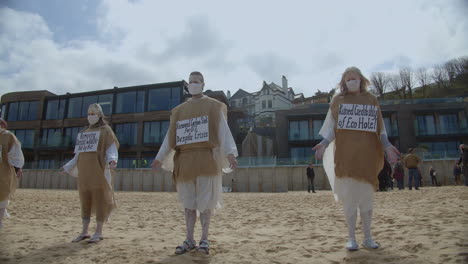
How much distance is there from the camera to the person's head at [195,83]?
4172 millimetres

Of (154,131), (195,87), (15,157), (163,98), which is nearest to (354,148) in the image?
(195,87)

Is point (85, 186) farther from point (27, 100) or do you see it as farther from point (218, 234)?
point (27, 100)

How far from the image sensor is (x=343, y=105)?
13.1 ft

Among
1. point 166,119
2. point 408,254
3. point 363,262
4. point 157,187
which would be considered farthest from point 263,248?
point 166,119

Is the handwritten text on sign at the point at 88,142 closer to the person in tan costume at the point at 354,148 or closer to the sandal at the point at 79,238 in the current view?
the sandal at the point at 79,238

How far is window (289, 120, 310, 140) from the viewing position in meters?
35.0

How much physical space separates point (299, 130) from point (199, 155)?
32.5 metres

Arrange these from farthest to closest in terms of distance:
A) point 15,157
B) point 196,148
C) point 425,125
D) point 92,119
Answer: point 425,125 → point 15,157 → point 92,119 → point 196,148

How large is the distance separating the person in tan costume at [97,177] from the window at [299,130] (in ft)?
103

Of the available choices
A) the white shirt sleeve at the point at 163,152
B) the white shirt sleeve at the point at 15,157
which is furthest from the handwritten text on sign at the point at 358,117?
the white shirt sleeve at the point at 15,157

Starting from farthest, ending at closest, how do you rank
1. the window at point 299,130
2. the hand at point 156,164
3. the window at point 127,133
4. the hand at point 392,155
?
the window at point 127,133 < the window at point 299,130 < the hand at point 156,164 < the hand at point 392,155

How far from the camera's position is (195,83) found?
164 inches

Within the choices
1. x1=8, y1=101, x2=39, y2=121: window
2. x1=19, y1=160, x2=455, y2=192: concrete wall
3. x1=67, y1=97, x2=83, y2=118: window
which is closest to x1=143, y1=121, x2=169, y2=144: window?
x1=67, y1=97, x2=83, y2=118: window

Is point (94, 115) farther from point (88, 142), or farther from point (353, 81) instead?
point (353, 81)
